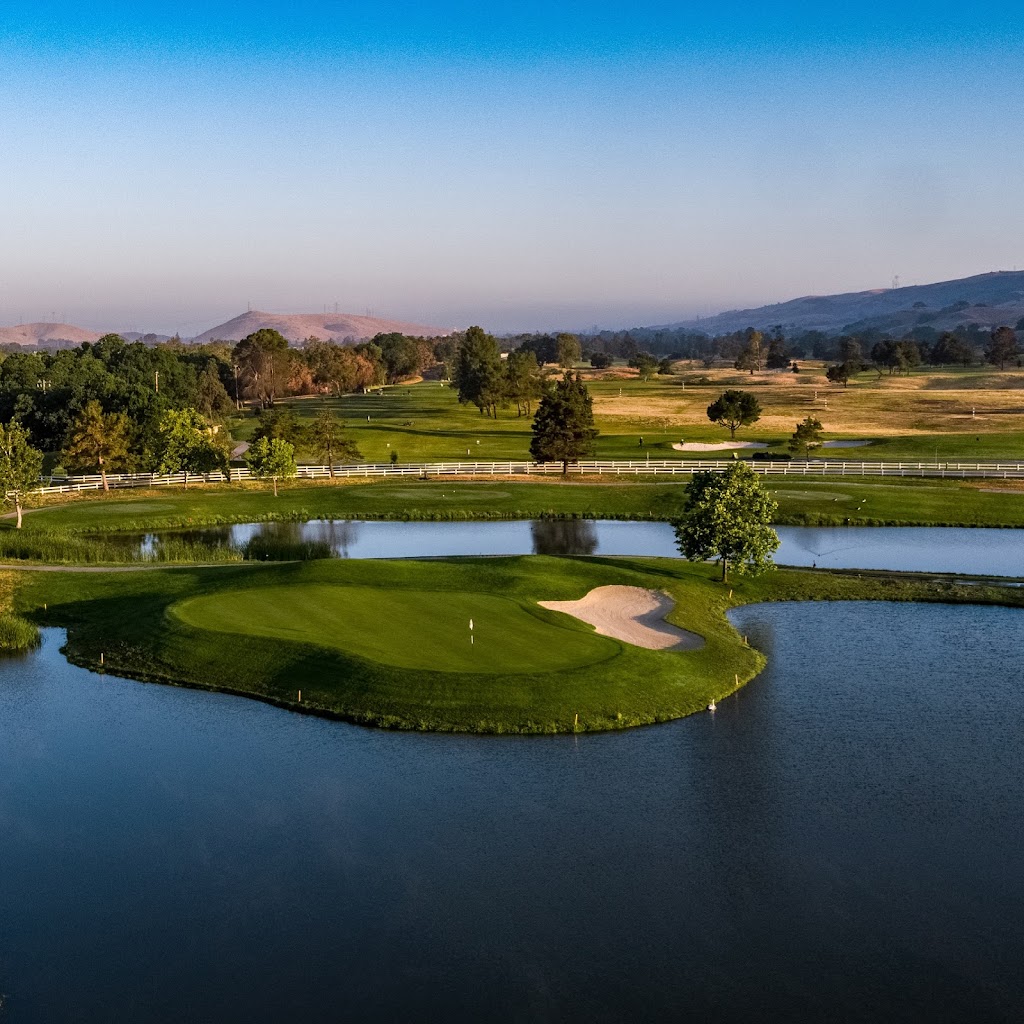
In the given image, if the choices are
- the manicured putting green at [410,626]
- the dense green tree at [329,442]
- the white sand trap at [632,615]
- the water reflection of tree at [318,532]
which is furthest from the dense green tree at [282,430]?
the white sand trap at [632,615]

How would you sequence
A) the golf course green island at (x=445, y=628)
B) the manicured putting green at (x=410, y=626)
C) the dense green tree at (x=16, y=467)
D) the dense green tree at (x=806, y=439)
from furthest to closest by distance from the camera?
the dense green tree at (x=806, y=439)
the dense green tree at (x=16, y=467)
the manicured putting green at (x=410, y=626)
the golf course green island at (x=445, y=628)

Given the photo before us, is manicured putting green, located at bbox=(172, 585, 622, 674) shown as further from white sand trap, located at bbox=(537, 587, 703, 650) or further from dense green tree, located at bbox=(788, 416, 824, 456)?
dense green tree, located at bbox=(788, 416, 824, 456)

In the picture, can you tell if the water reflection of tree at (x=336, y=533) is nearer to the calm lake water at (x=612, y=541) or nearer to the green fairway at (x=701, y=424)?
the calm lake water at (x=612, y=541)

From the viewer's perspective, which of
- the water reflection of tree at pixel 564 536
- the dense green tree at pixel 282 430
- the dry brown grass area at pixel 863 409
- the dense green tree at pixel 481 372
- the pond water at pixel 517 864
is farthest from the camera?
the dense green tree at pixel 481 372

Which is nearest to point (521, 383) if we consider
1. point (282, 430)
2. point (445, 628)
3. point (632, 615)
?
A: point (282, 430)

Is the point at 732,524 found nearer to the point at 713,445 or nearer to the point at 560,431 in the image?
the point at 560,431

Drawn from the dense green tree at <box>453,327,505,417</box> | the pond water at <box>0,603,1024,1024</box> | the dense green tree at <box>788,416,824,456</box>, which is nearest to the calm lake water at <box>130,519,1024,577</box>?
the pond water at <box>0,603,1024,1024</box>

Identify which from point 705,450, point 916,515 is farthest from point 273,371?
point 916,515
